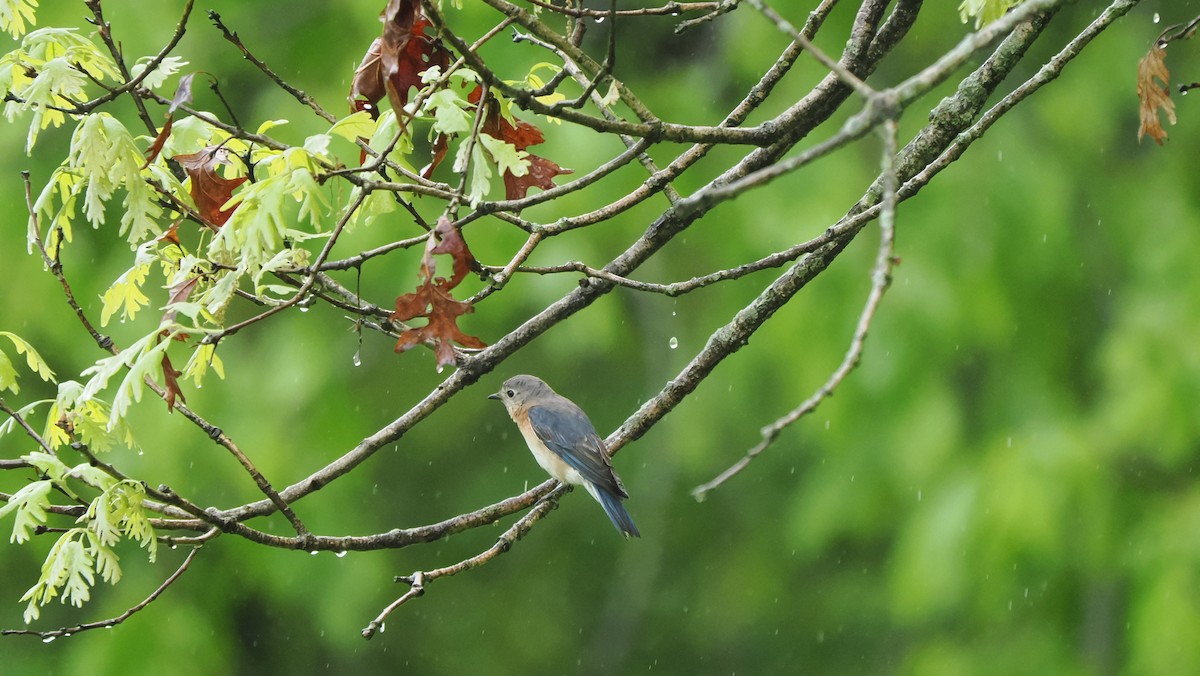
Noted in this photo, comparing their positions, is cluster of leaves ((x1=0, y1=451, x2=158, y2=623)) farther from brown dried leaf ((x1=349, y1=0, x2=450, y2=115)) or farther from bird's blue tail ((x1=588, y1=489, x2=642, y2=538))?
bird's blue tail ((x1=588, y1=489, x2=642, y2=538))

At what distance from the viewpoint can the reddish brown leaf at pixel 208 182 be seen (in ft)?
7.30

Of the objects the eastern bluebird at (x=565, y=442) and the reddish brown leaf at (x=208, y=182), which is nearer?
the reddish brown leaf at (x=208, y=182)

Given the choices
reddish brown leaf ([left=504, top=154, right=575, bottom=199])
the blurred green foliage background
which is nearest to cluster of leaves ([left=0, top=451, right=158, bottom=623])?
reddish brown leaf ([left=504, top=154, right=575, bottom=199])

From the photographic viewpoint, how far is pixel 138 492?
7.02 ft

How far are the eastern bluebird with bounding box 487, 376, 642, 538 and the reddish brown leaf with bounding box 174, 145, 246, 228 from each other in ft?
5.15

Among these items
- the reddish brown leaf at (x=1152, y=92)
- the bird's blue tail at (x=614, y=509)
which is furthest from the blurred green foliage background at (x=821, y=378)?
the reddish brown leaf at (x=1152, y=92)

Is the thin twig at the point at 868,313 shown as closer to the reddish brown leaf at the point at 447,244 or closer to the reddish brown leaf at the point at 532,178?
the reddish brown leaf at the point at 447,244

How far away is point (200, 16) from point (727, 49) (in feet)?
8.87

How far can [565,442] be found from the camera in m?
4.05

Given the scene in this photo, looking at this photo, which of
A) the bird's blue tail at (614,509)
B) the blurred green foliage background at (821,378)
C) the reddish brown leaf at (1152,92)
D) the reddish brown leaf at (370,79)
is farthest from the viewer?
the blurred green foliage background at (821,378)

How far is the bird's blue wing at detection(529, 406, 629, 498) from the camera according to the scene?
12.8ft

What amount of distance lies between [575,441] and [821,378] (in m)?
2.30

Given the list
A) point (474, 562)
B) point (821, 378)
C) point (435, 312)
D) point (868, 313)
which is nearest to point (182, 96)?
point (435, 312)

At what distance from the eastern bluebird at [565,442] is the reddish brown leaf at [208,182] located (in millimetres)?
1571
